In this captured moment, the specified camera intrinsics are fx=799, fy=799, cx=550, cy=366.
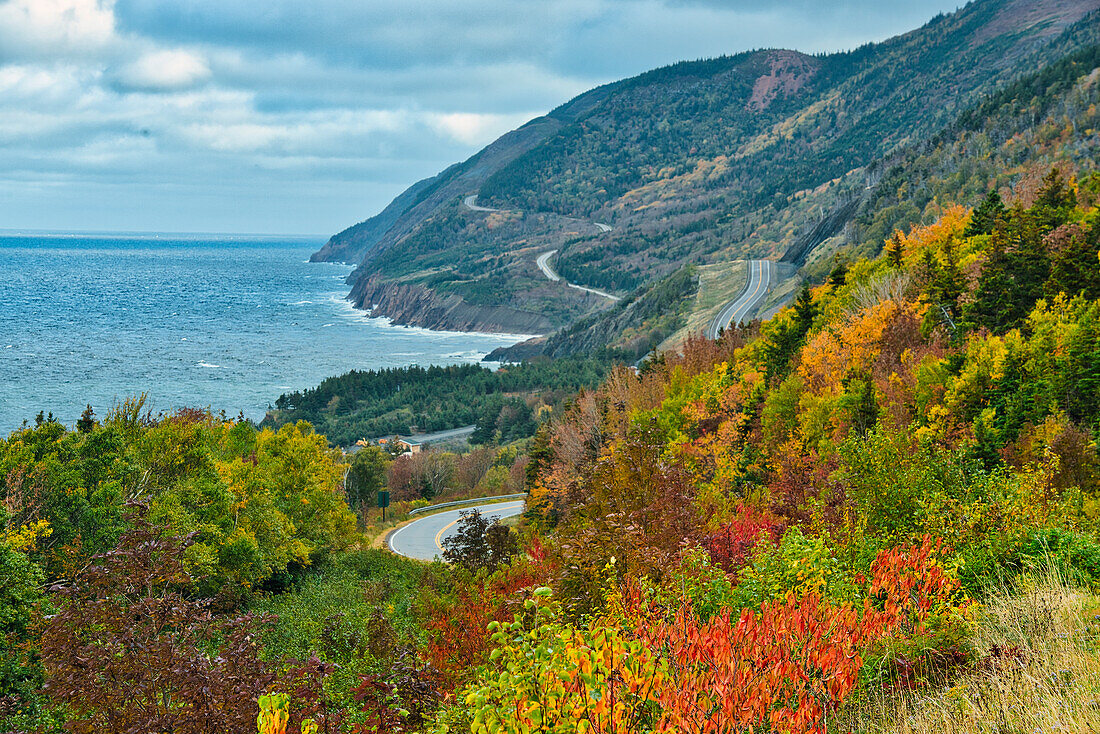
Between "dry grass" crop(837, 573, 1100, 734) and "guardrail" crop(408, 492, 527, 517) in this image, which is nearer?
"dry grass" crop(837, 573, 1100, 734)

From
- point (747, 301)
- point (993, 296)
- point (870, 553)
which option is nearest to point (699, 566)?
point (870, 553)

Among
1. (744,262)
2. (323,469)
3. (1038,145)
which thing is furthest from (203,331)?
(1038,145)

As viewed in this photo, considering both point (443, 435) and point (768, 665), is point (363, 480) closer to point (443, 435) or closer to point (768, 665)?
point (443, 435)

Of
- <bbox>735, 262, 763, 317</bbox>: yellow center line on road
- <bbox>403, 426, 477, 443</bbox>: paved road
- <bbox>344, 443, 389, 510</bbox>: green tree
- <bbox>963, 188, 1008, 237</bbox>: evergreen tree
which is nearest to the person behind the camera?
<bbox>963, 188, 1008, 237</bbox>: evergreen tree

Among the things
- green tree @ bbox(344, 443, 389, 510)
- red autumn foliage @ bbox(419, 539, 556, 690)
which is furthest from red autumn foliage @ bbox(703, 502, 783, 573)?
green tree @ bbox(344, 443, 389, 510)

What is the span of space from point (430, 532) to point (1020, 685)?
45914 mm

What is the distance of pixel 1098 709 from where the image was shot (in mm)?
7141

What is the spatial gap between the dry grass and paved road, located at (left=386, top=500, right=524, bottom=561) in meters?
33.4

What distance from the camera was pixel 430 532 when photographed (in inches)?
2020

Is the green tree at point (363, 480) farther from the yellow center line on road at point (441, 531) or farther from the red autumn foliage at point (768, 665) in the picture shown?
the red autumn foliage at point (768, 665)

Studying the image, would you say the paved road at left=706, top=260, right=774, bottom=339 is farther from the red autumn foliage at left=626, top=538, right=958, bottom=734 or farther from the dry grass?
the red autumn foliage at left=626, top=538, right=958, bottom=734

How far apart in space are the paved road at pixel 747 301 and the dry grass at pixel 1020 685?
78862 millimetres

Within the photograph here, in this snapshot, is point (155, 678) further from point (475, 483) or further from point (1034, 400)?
point (475, 483)

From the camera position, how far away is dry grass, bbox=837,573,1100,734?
719 cm
